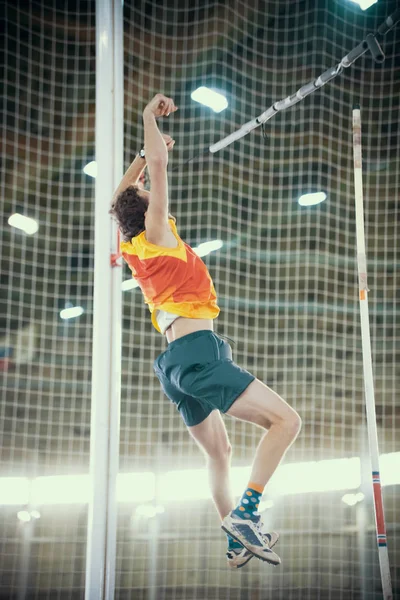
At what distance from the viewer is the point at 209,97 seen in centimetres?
620

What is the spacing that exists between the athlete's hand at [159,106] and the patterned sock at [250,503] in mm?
1783

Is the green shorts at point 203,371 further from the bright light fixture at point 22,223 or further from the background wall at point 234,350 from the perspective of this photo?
the bright light fixture at point 22,223

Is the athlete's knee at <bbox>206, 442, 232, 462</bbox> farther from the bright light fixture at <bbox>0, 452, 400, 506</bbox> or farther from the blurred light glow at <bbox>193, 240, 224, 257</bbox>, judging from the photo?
the bright light fixture at <bbox>0, 452, 400, 506</bbox>

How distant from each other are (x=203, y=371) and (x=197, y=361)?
57mm

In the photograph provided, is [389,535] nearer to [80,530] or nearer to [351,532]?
[351,532]

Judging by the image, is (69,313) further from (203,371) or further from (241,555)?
(241,555)

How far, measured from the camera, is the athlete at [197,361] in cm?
334

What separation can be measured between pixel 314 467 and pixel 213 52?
730 centimetres

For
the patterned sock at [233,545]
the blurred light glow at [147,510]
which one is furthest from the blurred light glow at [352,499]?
the patterned sock at [233,545]

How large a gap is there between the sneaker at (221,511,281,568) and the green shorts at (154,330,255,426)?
0.50 meters

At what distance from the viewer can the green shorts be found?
11.0 feet

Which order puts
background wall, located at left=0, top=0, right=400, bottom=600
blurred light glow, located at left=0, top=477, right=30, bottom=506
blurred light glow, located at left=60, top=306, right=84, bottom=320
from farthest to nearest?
1. blurred light glow, located at left=0, top=477, right=30, bottom=506
2. blurred light glow, located at left=60, top=306, right=84, bottom=320
3. background wall, located at left=0, top=0, right=400, bottom=600

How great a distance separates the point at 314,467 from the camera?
11.6 meters

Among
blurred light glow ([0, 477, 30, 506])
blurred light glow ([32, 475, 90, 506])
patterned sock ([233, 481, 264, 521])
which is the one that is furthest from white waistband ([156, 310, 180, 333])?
blurred light glow ([0, 477, 30, 506])
